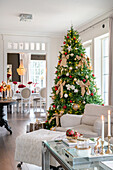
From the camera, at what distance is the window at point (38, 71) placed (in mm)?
13016

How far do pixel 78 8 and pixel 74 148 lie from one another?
147 inches

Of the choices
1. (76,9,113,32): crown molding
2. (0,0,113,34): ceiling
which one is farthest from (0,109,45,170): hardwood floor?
(76,9,113,32): crown molding

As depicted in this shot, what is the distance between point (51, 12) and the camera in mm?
5859

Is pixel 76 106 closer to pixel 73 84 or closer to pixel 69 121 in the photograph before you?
pixel 73 84

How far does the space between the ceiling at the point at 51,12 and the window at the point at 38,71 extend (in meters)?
5.29

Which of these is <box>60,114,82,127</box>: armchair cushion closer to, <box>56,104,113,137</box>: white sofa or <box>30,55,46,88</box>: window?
<box>56,104,113,137</box>: white sofa

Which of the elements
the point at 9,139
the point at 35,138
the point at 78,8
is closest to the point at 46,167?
the point at 35,138

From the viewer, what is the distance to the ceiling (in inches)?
202

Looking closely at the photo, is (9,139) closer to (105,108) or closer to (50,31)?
(105,108)

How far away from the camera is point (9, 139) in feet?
18.1

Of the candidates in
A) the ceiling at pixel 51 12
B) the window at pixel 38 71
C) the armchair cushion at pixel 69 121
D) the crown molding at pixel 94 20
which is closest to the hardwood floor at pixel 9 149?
→ the armchair cushion at pixel 69 121

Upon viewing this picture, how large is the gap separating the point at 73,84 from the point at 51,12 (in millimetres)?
1815

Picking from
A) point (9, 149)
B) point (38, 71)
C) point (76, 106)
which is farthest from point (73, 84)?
point (38, 71)

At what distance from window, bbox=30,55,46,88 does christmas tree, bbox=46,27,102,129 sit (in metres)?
7.34
